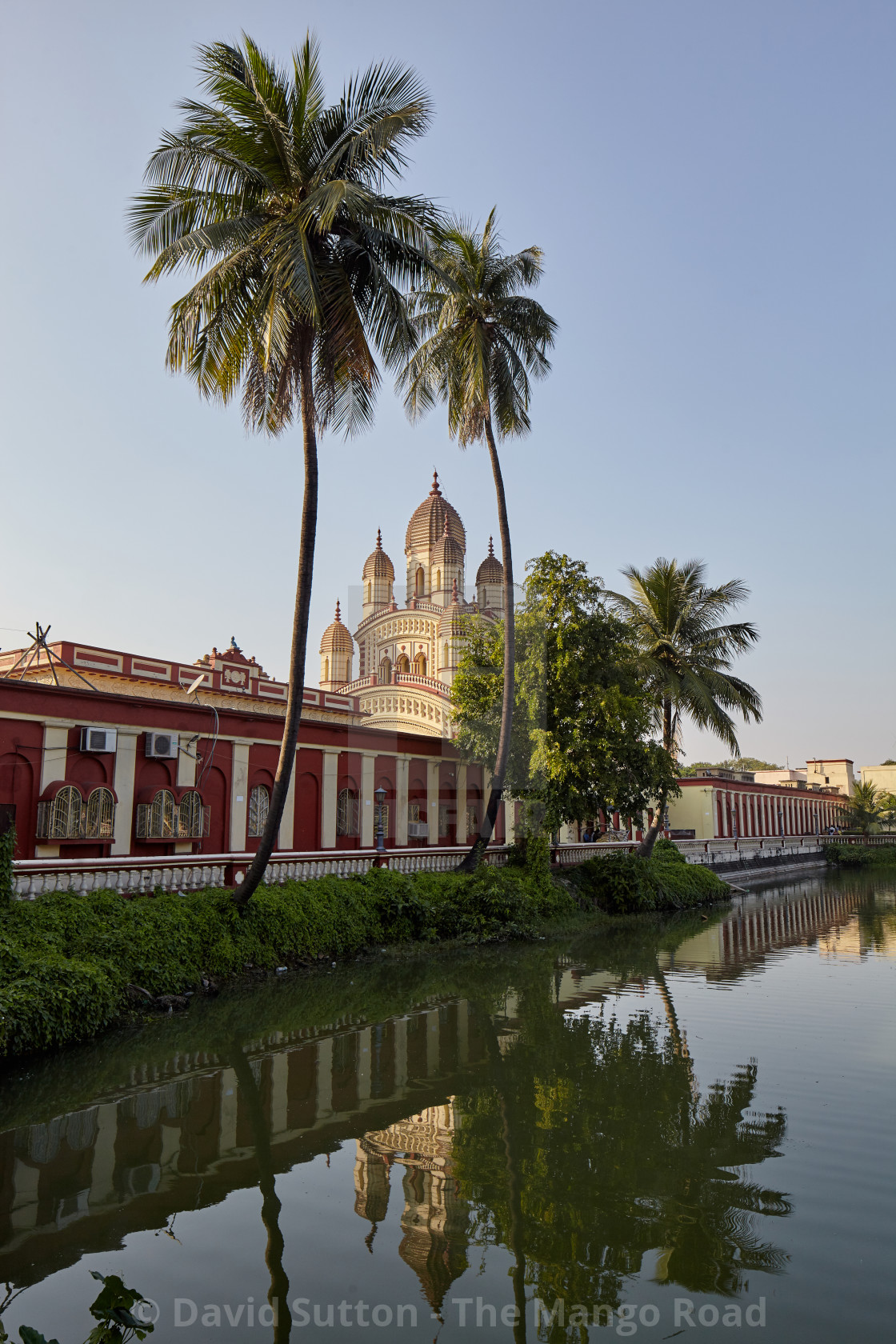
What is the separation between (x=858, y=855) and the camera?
171ft

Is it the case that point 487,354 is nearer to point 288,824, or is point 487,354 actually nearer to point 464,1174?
point 288,824

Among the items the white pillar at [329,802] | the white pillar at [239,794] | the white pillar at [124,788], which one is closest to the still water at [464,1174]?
the white pillar at [124,788]

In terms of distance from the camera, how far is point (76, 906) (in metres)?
11.9

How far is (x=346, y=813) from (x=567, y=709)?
7423 mm

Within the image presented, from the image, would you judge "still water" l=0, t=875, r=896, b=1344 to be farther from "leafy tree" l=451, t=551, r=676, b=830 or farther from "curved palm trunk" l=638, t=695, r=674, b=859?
"curved palm trunk" l=638, t=695, r=674, b=859

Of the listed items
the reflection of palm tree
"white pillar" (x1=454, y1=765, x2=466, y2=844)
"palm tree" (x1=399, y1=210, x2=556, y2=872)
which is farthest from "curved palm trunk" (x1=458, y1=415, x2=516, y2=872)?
the reflection of palm tree

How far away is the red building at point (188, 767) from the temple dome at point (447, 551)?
982 inches

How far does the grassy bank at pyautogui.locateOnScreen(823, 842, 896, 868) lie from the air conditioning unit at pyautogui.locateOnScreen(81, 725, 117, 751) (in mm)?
46934

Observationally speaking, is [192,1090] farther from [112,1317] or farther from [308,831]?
[308,831]

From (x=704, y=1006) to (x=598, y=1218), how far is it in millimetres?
7358

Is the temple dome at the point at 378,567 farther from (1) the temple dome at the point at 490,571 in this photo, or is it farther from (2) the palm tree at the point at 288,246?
(2) the palm tree at the point at 288,246

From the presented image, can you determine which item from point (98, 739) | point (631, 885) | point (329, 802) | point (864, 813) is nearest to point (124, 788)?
point (98, 739)

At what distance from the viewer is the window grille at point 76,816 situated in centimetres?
1728

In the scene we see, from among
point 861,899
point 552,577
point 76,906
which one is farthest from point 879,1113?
point 861,899
